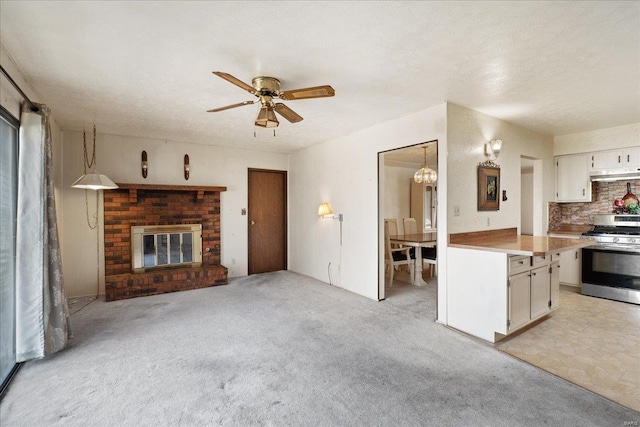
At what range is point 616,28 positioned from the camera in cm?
193

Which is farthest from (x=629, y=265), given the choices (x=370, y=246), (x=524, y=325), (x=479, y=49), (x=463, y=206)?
(x=479, y=49)

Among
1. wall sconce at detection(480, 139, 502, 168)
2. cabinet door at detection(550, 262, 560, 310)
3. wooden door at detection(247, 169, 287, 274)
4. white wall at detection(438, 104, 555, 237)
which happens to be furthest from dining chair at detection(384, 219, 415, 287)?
wooden door at detection(247, 169, 287, 274)

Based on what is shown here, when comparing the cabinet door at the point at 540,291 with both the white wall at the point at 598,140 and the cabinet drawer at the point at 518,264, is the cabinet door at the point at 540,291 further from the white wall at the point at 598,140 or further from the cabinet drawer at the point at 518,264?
the white wall at the point at 598,140

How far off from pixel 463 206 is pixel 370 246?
1.37 metres

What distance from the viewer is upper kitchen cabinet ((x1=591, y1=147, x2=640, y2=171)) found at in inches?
164

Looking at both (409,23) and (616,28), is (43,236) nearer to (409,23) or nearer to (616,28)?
(409,23)

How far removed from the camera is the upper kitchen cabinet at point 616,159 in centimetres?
416

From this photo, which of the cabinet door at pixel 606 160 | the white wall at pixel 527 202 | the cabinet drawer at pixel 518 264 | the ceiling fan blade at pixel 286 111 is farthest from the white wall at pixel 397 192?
the ceiling fan blade at pixel 286 111

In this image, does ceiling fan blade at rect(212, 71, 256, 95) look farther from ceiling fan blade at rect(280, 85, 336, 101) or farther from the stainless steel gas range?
the stainless steel gas range

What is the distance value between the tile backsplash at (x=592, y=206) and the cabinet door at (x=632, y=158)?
41 centimetres

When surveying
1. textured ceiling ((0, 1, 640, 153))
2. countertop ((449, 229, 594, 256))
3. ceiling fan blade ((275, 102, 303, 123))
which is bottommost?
countertop ((449, 229, 594, 256))

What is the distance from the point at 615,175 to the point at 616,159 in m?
0.26

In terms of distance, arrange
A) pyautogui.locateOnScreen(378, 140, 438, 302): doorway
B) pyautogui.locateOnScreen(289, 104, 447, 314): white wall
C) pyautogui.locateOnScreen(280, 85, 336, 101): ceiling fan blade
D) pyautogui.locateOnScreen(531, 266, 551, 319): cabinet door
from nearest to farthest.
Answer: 1. pyautogui.locateOnScreen(280, 85, 336, 101): ceiling fan blade
2. pyautogui.locateOnScreen(531, 266, 551, 319): cabinet door
3. pyautogui.locateOnScreen(289, 104, 447, 314): white wall
4. pyautogui.locateOnScreen(378, 140, 438, 302): doorway

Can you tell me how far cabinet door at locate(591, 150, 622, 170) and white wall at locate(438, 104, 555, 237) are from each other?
22.3 inches
